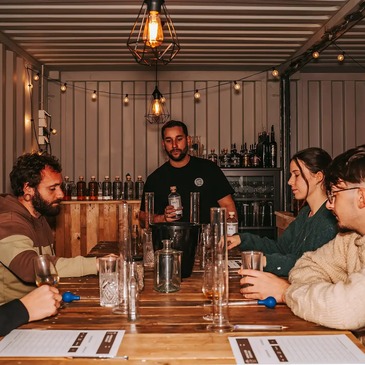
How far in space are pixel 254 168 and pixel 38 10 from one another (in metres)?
3.36

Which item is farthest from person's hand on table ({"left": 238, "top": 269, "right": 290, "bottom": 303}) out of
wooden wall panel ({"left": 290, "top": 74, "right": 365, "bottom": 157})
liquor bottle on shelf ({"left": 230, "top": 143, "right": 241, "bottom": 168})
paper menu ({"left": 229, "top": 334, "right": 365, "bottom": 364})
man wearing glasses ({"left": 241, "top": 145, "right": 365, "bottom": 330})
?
wooden wall panel ({"left": 290, "top": 74, "right": 365, "bottom": 157})

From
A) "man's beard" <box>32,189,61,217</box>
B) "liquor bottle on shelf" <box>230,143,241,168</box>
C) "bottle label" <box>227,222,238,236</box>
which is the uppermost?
"liquor bottle on shelf" <box>230,143,241,168</box>

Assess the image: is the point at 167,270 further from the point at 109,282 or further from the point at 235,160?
the point at 235,160

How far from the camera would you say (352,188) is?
199 cm

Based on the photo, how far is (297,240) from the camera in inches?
126

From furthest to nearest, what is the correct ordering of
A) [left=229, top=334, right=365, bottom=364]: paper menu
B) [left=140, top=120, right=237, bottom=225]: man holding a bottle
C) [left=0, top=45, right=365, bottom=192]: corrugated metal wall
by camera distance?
[left=0, top=45, right=365, bottom=192]: corrugated metal wall < [left=140, top=120, right=237, bottom=225]: man holding a bottle < [left=229, top=334, right=365, bottom=364]: paper menu

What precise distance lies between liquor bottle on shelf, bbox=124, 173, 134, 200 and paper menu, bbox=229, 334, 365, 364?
5.68m

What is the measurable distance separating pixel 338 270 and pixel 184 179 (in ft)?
8.32

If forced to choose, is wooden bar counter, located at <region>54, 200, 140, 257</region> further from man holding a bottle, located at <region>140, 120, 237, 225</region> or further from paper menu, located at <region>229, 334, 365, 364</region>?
paper menu, located at <region>229, 334, 365, 364</region>

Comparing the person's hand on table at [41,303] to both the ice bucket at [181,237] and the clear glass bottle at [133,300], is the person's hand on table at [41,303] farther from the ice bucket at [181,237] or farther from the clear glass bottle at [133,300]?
the ice bucket at [181,237]

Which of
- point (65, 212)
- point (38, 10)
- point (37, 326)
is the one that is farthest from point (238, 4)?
point (37, 326)

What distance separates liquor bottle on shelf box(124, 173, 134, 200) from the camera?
7.27 meters

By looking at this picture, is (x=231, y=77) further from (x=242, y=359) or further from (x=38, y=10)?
(x=242, y=359)

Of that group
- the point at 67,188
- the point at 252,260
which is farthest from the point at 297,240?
the point at 67,188
